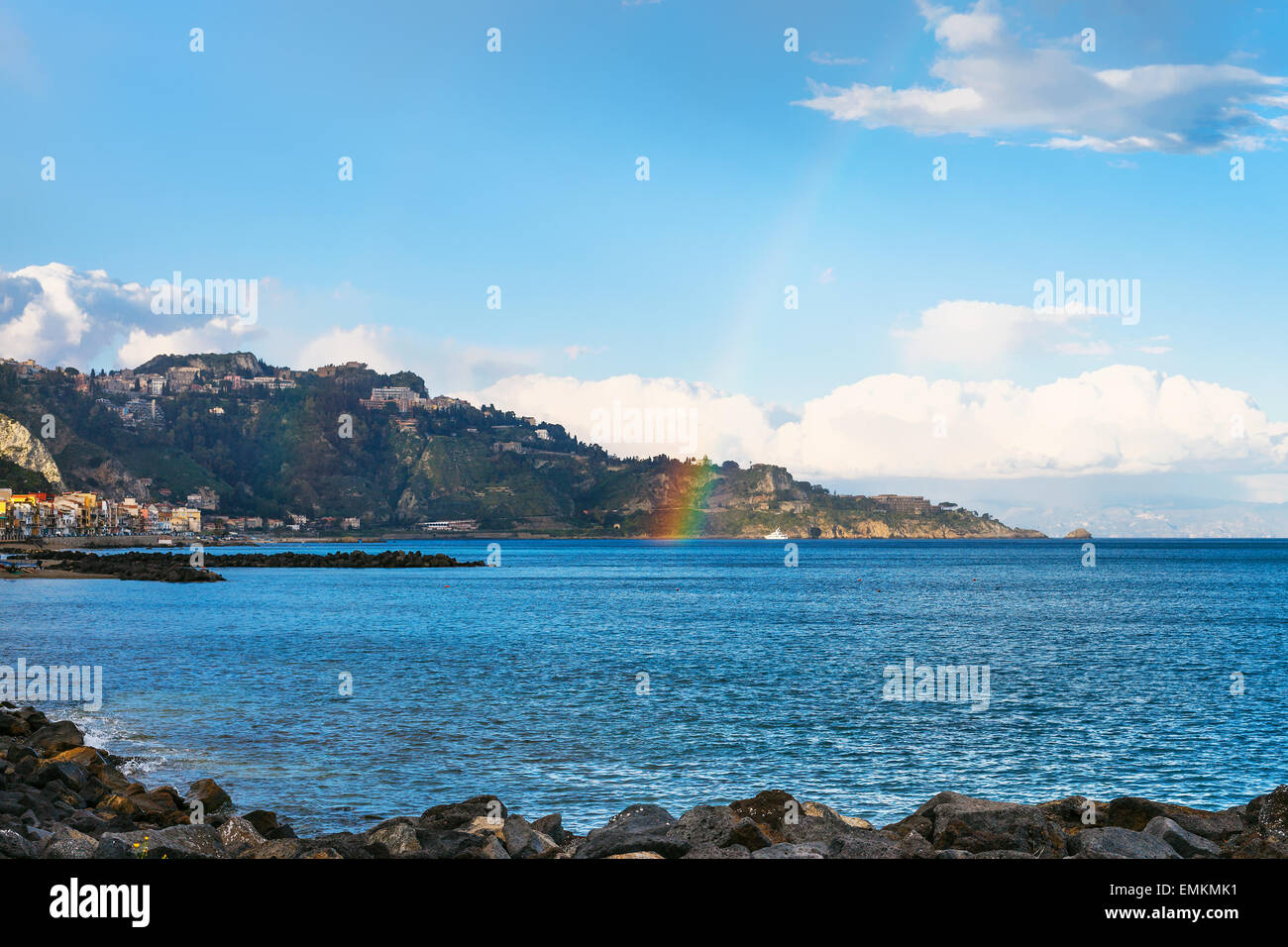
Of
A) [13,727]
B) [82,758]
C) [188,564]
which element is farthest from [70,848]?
[188,564]

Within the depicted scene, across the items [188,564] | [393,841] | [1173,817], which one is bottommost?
[188,564]

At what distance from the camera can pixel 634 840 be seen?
13.6 meters

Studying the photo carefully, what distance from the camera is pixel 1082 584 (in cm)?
11100

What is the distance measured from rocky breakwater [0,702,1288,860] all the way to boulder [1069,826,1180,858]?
20 millimetres

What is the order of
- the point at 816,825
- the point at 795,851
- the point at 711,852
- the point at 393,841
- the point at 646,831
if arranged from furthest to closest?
1. the point at 816,825
2. the point at 393,841
3. the point at 646,831
4. the point at 711,852
5. the point at 795,851

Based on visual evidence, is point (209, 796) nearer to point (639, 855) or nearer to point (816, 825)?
point (639, 855)

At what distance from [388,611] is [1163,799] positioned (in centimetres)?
6249

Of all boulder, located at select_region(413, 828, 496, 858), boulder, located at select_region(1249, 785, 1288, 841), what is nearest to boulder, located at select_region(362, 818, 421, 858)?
boulder, located at select_region(413, 828, 496, 858)

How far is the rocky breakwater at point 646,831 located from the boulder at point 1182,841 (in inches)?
0.8

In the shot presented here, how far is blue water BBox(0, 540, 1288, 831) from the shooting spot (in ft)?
71.6

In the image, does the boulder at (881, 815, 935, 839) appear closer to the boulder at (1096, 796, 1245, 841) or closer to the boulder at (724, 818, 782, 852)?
the boulder at (724, 818, 782, 852)

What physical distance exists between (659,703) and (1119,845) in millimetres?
20219
